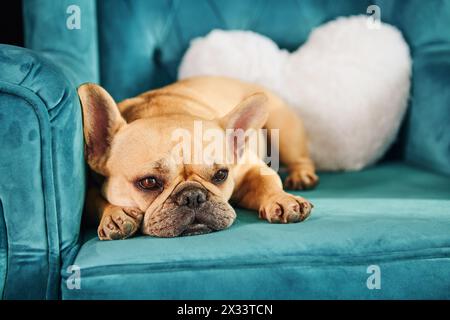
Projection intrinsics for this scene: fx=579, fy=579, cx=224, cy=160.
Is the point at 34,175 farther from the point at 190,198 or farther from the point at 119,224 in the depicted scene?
the point at 190,198

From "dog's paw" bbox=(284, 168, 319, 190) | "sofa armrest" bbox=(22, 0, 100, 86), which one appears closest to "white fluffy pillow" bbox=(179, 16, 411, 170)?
"dog's paw" bbox=(284, 168, 319, 190)

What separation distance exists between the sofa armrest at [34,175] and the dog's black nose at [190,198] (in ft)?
0.71

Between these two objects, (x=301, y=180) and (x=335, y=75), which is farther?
(x=335, y=75)

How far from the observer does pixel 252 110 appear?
1407 mm

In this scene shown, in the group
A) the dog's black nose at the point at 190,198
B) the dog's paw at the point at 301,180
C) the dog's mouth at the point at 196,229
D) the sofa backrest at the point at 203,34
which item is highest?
the sofa backrest at the point at 203,34

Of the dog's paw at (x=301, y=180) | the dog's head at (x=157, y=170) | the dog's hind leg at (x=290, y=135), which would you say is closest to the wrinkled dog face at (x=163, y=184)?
the dog's head at (x=157, y=170)

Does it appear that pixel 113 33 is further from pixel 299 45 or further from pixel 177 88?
pixel 299 45

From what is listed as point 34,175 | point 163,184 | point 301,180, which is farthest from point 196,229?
point 301,180

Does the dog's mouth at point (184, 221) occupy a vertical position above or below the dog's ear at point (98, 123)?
below

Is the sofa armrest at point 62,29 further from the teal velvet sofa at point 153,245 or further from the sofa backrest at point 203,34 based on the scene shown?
the teal velvet sofa at point 153,245

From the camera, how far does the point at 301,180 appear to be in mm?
1627

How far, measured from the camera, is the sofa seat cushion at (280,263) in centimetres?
99

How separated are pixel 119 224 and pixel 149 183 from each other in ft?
0.43

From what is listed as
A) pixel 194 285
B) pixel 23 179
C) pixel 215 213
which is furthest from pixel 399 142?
pixel 23 179
